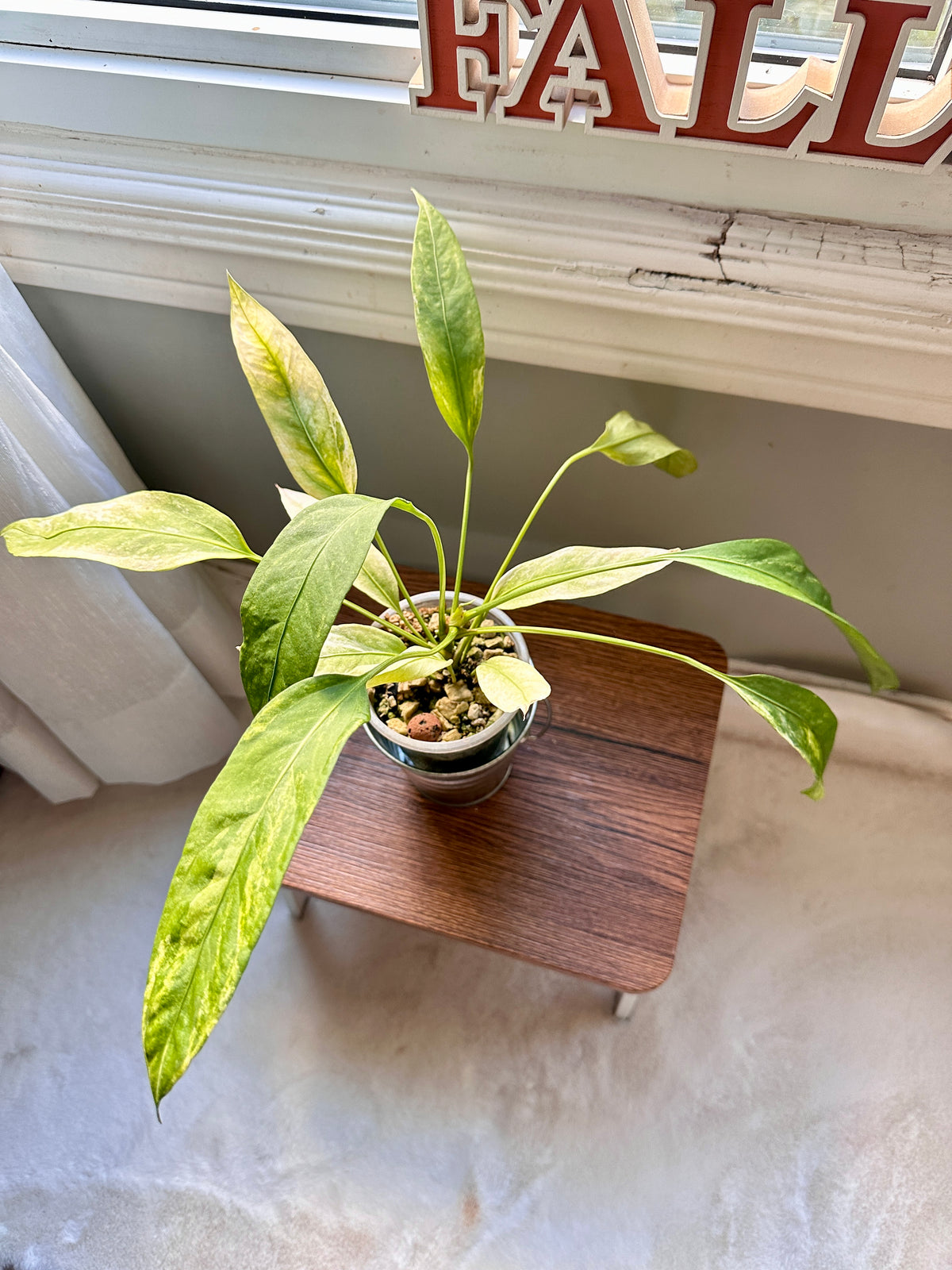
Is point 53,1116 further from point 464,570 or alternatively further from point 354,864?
point 464,570

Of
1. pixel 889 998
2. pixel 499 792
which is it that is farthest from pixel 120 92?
pixel 889 998

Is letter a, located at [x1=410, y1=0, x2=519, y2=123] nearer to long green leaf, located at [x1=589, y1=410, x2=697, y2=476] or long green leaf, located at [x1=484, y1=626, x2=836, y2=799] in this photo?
long green leaf, located at [x1=589, y1=410, x2=697, y2=476]

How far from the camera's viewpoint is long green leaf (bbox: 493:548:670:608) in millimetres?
623

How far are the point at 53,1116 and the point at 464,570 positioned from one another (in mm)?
807

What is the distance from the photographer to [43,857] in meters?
1.21

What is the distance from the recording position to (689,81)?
63 cm

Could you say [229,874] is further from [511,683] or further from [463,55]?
[463,55]

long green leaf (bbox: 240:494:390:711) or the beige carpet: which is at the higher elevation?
long green leaf (bbox: 240:494:390:711)

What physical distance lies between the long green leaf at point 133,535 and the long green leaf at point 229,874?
6.2 inches

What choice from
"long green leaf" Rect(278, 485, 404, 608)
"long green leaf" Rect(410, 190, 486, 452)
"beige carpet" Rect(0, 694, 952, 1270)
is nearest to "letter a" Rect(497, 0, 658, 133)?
"long green leaf" Rect(410, 190, 486, 452)

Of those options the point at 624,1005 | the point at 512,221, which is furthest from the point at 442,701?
the point at 624,1005

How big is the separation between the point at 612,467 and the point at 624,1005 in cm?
60

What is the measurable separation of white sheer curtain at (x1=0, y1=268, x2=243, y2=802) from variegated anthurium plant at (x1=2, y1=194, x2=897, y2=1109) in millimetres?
235

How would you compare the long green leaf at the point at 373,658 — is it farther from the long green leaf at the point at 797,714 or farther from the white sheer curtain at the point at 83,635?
the white sheer curtain at the point at 83,635
